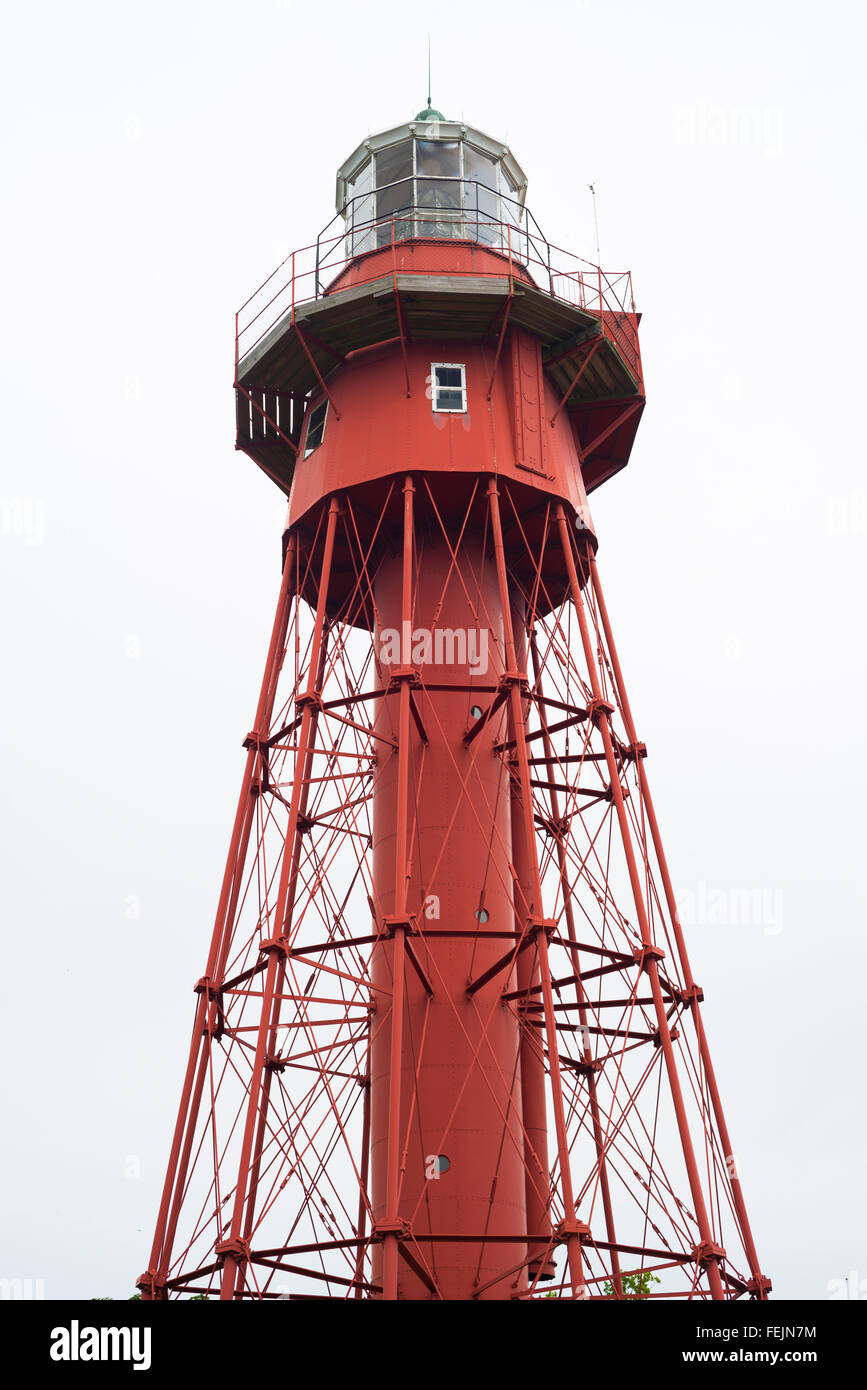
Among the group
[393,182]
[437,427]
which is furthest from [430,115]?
[437,427]

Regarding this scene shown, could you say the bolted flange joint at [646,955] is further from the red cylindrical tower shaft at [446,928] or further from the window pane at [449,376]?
the window pane at [449,376]

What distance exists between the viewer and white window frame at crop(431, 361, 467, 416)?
3055cm

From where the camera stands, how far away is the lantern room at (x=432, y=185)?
3400 centimetres

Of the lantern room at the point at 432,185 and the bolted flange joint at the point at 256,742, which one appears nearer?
the bolted flange joint at the point at 256,742

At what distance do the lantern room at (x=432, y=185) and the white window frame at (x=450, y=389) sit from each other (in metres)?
3.96

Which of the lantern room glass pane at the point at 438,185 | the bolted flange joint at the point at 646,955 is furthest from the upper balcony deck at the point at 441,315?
the bolted flange joint at the point at 646,955

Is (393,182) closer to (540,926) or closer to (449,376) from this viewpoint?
(449,376)

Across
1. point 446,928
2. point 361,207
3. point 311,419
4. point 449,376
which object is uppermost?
point 361,207

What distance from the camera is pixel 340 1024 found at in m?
28.1

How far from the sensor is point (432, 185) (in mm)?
34438

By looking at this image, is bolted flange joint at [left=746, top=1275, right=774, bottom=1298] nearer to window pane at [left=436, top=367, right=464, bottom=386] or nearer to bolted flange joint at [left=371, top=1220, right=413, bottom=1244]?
bolted flange joint at [left=371, top=1220, right=413, bottom=1244]

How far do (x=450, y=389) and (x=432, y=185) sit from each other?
6.37 meters

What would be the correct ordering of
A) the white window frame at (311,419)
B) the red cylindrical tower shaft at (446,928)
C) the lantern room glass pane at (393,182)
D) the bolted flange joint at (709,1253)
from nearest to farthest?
the bolted flange joint at (709,1253)
the red cylindrical tower shaft at (446,928)
the white window frame at (311,419)
the lantern room glass pane at (393,182)
